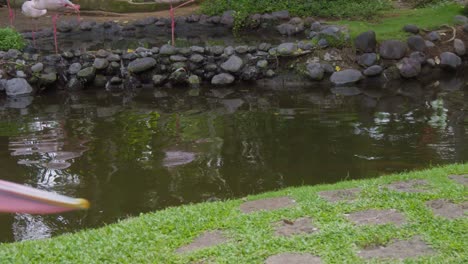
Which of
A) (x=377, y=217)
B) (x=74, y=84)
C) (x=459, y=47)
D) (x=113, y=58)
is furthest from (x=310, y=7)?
(x=377, y=217)

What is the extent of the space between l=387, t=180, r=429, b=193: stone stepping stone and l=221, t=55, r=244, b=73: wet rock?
6153 mm

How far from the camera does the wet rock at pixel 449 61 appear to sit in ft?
35.6

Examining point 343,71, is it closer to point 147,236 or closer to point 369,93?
point 369,93

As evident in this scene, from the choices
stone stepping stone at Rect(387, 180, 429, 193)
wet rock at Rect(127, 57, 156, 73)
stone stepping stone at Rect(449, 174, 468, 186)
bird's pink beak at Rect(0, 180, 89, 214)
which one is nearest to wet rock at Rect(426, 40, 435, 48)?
wet rock at Rect(127, 57, 156, 73)

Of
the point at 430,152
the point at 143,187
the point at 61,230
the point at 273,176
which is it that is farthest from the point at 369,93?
the point at 61,230

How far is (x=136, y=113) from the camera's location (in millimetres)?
8945

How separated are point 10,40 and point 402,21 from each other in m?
8.01

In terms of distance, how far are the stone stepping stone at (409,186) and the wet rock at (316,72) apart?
5.93 m

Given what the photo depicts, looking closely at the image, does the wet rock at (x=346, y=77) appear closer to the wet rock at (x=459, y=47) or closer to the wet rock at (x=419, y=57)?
the wet rock at (x=419, y=57)

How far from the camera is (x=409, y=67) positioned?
416 inches

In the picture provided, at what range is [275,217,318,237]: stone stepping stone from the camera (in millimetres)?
3723

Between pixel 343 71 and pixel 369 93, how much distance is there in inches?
31.9

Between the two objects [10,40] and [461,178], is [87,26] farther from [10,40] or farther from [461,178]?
[461,178]

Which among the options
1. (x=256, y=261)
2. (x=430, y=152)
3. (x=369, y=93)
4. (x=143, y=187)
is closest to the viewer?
(x=256, y=261)
